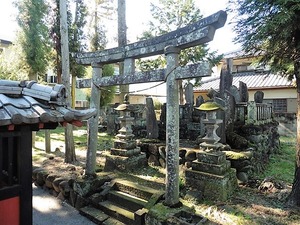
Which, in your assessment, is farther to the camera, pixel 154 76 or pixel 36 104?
pixel 154 76

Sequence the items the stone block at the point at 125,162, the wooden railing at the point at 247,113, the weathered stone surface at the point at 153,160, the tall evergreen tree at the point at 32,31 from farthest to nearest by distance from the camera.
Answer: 1. the tall evergreen tree at the point at 32,31
2. the wooden railing at the point at 247,113
3. the weathered stone surface at the point at 153,160
4. the stone block at the point at 125,162

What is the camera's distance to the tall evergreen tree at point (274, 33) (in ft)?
13.9

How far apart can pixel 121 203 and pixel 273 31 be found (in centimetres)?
518

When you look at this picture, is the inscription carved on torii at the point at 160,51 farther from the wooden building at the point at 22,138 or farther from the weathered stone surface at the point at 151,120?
the weathered stone surface at the point at 151,120

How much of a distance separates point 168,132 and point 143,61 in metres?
14.6

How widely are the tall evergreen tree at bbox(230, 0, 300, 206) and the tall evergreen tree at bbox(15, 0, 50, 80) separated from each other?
947cm

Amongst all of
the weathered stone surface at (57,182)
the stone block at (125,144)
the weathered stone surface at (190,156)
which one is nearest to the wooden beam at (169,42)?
the stone block at (125,144)

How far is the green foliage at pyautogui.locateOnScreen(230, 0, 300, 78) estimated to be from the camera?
423cm

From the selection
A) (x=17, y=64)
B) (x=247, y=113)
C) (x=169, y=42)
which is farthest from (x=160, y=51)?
(x=17, y=64)

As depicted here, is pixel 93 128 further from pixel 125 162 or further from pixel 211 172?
pixel 211 172

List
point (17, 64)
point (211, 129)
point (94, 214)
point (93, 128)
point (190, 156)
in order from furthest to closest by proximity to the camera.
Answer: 1. point (17, 64)
2. point (190, 156)
3. point (93, 128)
4. point (211, 129)
5. point (94, 214)

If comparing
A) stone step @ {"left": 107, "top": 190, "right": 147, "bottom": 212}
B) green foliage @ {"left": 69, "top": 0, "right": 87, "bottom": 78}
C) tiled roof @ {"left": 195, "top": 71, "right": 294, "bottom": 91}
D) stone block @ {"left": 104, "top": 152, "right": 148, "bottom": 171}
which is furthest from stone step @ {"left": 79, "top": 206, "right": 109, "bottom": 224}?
tiled roof @ {"left": 195, "top": 71, "right": 294, "bottom": 91}

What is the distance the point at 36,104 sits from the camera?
112 inches

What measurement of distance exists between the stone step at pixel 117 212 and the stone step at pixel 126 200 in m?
0.09
